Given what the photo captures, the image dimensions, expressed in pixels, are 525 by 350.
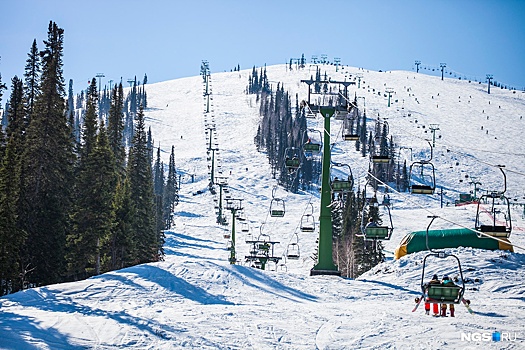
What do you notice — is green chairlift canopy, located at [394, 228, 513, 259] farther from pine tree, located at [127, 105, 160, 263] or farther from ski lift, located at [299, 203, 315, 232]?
pine tree, located at [127, 105, 160, 263]

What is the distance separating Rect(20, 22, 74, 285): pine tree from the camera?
3409cm

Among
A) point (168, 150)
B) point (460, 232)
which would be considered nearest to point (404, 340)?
point (460, 232)

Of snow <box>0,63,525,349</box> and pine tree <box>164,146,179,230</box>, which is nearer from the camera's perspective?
snow <box>0,63,525,349</box>

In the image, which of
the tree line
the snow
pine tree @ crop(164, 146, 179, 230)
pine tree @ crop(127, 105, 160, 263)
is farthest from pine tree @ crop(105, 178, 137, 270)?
pine tree @ crop(164, 146, 179, 230)

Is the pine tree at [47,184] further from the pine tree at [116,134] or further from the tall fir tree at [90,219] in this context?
the pine tree at [116,134]

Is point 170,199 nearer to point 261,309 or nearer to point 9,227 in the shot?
point 9,227

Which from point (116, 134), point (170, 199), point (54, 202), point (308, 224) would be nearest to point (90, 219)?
point (54, 202)

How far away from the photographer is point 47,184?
3612 cm

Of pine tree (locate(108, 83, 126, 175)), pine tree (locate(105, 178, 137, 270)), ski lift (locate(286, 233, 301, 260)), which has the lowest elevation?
ski lift (locate(286, 233, 301, 260))

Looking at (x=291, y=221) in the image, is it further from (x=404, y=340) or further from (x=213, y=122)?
(x=213, y=122)

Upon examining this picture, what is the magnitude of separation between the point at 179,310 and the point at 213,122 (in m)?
151

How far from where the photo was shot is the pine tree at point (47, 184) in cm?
3409

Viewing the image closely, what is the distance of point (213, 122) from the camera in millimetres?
169250

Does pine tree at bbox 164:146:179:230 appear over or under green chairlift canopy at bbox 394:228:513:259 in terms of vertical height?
under
